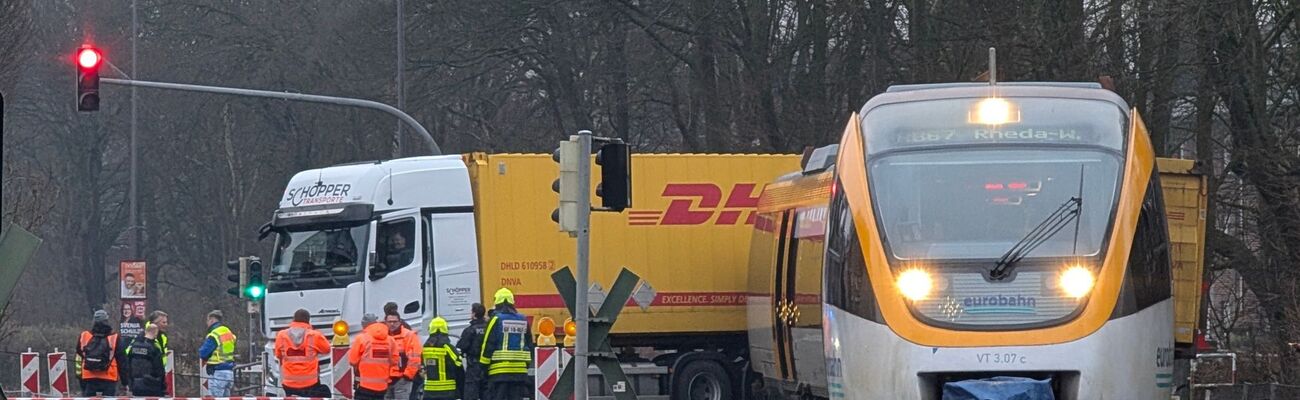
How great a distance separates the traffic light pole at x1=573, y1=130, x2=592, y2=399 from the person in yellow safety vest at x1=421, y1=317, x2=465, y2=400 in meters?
5.57

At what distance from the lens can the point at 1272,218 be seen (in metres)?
21.1

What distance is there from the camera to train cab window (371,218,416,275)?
21.5 metres

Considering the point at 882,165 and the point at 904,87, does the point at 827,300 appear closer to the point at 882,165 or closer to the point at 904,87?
the point at 882,165

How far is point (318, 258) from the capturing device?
22.3m

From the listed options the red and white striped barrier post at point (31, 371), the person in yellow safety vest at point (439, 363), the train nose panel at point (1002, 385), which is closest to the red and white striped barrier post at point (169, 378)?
the red and white striped barrier post at point (31, 371)

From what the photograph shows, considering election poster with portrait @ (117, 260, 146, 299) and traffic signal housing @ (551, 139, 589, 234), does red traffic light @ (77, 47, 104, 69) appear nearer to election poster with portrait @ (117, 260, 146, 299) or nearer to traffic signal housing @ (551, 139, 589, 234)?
election poster with portrait @ (117, 260, 146, 299)

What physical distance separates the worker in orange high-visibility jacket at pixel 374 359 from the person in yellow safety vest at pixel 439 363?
1.60 feet

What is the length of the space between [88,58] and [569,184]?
13782 millimetres

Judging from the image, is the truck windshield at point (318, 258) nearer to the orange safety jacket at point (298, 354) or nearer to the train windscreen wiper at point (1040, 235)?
the orange safety jacket at point (298, 354)

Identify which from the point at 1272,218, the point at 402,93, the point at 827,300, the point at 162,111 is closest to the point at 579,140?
the point at 827,300

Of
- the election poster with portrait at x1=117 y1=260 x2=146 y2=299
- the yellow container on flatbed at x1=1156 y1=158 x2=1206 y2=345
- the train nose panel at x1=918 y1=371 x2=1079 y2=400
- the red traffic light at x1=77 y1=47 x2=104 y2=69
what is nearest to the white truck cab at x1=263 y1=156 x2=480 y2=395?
the red traffic light at x1=77 y1=47 x2=104 y2=69

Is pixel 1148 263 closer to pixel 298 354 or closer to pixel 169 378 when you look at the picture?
pixel 298 354

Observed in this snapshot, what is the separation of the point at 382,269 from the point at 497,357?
11.6 feet

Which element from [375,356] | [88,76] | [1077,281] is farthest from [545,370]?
[88,76]
